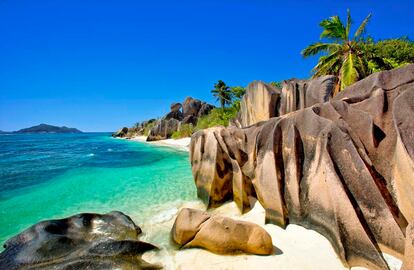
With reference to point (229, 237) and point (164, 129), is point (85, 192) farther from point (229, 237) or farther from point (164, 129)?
point (164, 129)

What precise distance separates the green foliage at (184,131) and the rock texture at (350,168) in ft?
116

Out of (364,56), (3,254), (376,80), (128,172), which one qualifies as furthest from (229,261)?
(364,56)

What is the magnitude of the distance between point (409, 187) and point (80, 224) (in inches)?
292

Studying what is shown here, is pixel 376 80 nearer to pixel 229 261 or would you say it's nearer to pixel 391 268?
pixel 391 268

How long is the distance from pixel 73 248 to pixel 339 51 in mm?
19913

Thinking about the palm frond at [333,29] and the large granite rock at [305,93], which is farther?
the palm frond at [333,29]

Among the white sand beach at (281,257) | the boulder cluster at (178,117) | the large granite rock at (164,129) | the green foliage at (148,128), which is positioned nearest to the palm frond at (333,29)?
the white sand beach at (281,257)

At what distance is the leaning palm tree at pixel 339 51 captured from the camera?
54.2 ft

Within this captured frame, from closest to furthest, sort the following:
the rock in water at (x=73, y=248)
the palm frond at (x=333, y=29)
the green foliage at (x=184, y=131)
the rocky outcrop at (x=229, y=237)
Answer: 1. the rock in water at (x=73, y=248)
2. the rocky outcrop at (x=229, y=237)
3. the palm frond at (x=333, y=29)
4. the green foliage at (x=184, y=131)

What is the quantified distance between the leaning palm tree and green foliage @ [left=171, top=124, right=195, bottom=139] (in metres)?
26.4

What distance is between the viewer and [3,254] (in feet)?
17.4

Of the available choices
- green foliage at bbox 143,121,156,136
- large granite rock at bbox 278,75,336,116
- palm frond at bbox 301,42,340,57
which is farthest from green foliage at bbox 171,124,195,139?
large granite rock at bbox 278,75,336,116

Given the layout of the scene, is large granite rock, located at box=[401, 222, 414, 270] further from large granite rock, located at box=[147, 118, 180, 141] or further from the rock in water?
large granite rock, located at box=[147, 118, 180, 141]

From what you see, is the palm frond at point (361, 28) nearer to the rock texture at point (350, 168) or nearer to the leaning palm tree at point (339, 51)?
the leaning palm tree at point (339, 51)
